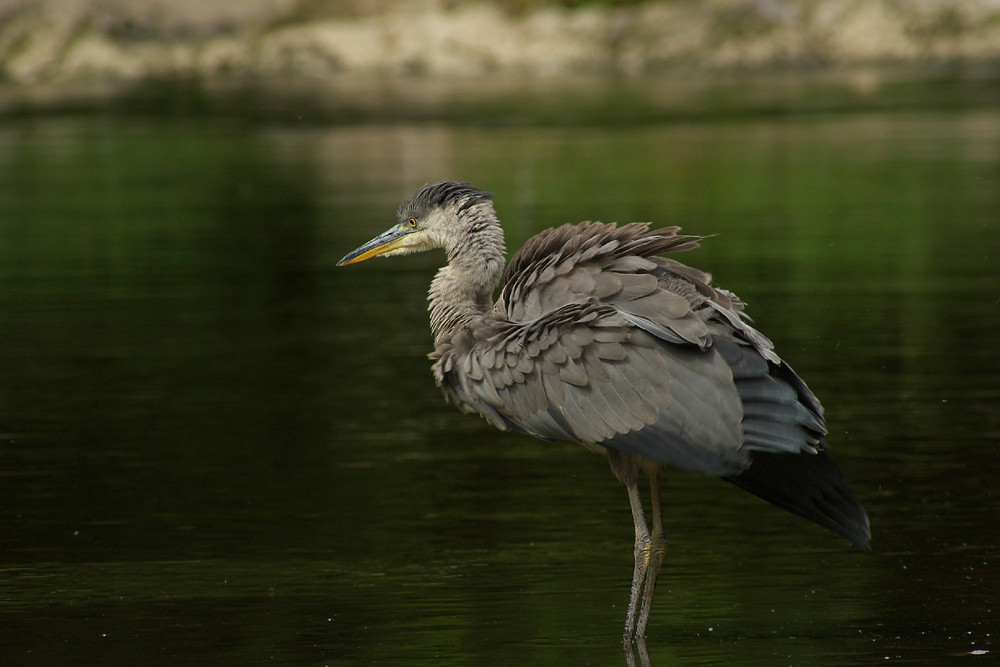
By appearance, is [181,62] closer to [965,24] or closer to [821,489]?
[965,24]

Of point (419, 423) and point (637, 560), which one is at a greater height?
point (637, 560)

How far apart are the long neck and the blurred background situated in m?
1.40

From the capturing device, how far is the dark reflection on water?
8430 millimetres

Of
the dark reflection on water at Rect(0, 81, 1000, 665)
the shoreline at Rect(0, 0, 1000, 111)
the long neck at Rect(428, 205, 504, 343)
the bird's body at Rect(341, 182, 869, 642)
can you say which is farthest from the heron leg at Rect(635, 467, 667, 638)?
the shoreline at Rect(0, 0, 1000, 111)

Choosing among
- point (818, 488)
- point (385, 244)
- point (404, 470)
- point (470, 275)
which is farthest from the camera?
point (404, 470)

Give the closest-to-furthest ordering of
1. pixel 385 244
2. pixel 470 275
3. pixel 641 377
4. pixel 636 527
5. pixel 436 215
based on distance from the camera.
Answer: pixel 641 377 → pixel 636 527 → pixel 470 275 → pixel 436 215 → pixel 385 244

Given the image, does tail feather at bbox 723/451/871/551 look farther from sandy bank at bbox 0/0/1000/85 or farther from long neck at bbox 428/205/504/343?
sandy bank at bbox 0/0/1000/85

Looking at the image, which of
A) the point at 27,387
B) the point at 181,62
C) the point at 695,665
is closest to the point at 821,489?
the point at 695,665

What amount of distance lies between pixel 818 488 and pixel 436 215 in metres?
2.58

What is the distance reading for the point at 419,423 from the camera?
1336cm

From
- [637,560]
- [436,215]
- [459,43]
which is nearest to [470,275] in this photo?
[436,215]

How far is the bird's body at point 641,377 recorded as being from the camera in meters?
7.86

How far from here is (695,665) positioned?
781cm

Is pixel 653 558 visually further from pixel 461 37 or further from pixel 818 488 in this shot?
pixel 461 37
